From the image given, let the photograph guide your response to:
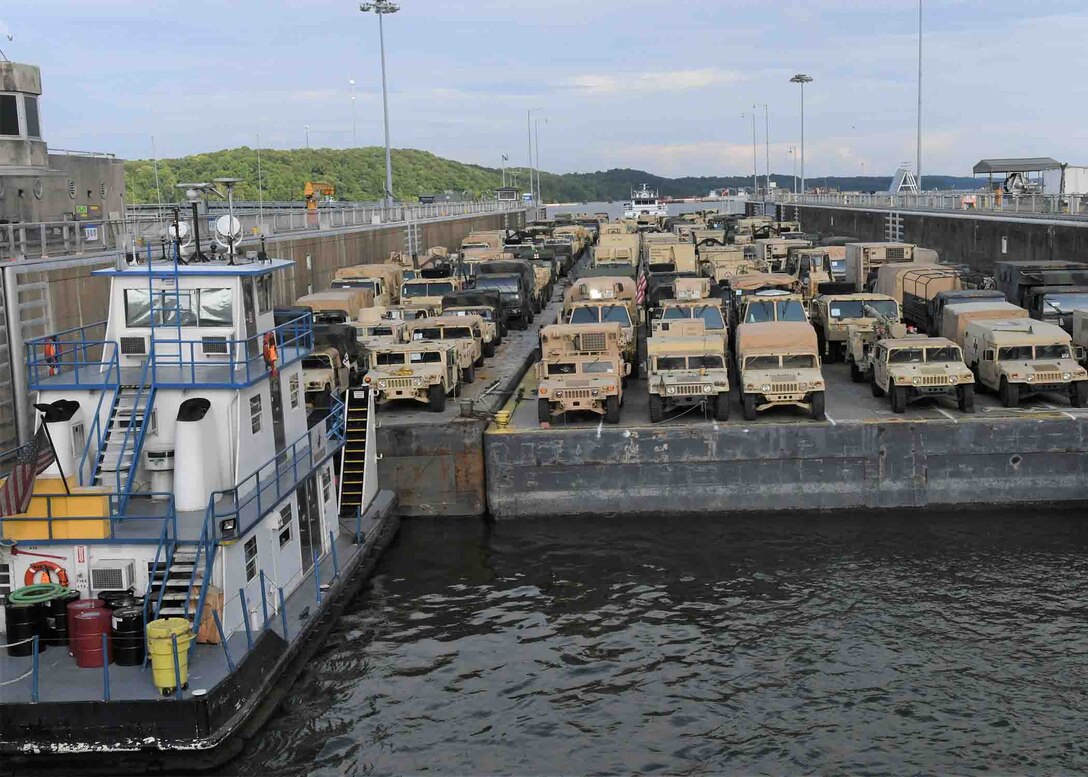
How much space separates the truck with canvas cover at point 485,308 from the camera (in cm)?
3466

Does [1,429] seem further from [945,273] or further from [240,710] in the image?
[945,273]

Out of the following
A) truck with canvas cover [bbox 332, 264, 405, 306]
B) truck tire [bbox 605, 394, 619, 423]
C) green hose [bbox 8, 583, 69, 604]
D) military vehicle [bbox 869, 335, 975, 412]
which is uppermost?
truck with canvas cover [bbox 332, 264, 405, 306]

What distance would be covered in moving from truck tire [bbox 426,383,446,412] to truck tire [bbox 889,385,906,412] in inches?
378

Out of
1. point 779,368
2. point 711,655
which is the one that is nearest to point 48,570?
point 711,655

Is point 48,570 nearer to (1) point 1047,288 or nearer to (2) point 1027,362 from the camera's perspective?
(2) point 1027,362

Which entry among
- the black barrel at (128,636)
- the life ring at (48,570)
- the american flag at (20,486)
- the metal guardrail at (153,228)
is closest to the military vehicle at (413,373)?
the metal guardrail at (153,228)

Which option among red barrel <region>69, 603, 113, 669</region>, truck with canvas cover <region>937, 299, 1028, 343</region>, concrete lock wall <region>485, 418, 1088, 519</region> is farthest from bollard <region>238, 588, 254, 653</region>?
truck with canvas cover <region>937, 299, 1028, 343</region>

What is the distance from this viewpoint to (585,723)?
15.5 meters

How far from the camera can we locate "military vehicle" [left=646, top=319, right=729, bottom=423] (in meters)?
24.4

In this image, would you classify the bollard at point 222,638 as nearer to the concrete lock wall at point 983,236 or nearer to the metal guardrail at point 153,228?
the metal guardrail at point 153,228

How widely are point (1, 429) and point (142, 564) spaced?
6.58 meters

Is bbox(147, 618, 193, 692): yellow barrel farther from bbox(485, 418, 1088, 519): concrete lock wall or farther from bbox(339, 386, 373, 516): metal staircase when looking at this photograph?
bbox(485, 418, 1088, 519): concrete lock wall

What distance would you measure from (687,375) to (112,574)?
12822 mm

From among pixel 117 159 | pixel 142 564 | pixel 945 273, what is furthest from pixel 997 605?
pixel 117 159
